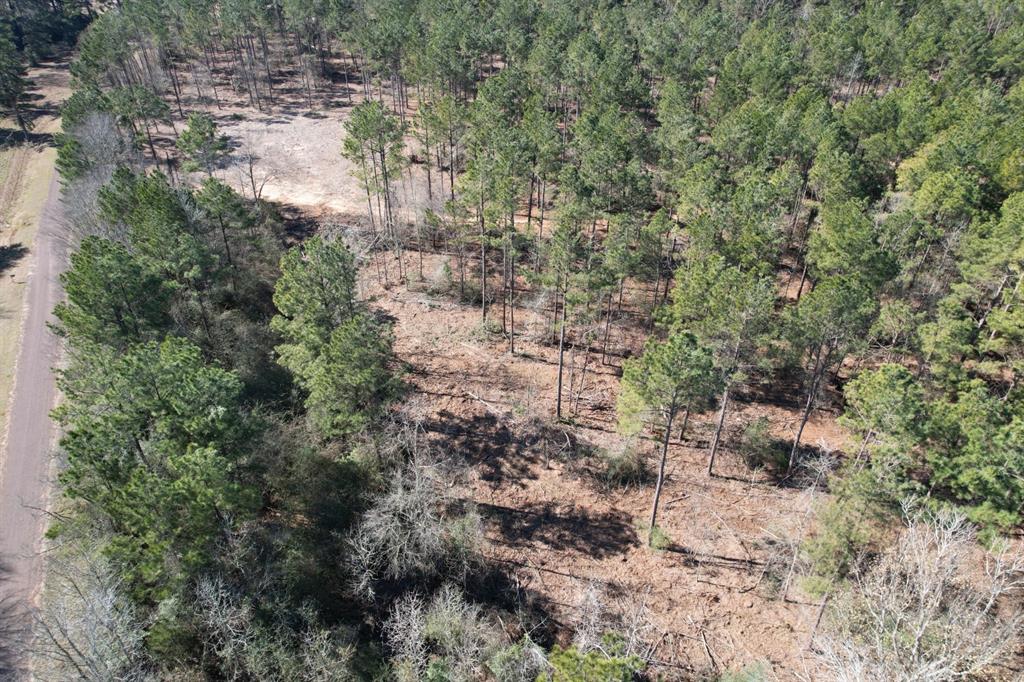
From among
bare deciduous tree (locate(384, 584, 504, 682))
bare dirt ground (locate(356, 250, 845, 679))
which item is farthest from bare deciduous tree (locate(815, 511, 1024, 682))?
bare deciduous tree (locate(384, 584, 504, 682))

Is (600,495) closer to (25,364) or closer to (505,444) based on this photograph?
(505,444)

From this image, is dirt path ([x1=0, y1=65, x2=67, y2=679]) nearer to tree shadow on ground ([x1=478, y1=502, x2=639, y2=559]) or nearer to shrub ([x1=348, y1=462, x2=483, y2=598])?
shrub ([x1=348, y1=462, x2=483, y2=598])

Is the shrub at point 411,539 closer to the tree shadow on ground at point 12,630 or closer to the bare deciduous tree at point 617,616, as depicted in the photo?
the bare deciduous tree at point 617,616

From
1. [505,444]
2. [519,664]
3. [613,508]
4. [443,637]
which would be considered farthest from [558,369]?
[519,664]

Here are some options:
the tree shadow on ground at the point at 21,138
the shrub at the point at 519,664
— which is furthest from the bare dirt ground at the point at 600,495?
the tree shadow on ground at the point at 21,138

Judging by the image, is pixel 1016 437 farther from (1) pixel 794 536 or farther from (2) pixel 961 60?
(2) pixel 961 60
